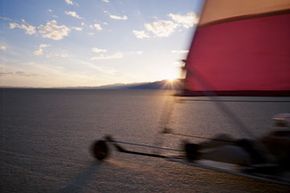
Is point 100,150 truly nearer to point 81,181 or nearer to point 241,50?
point 81,181

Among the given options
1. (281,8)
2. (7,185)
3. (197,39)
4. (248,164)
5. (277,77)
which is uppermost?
(281,8)

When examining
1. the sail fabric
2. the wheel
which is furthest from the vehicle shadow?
the sail fabric

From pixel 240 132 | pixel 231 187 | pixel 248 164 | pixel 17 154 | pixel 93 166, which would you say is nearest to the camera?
pixel 248 164

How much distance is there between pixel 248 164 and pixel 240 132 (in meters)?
8.89

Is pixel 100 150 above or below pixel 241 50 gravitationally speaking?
below

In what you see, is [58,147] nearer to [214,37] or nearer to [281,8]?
[214,37]

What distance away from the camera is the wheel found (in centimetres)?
844

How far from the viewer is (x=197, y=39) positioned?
7.14 m

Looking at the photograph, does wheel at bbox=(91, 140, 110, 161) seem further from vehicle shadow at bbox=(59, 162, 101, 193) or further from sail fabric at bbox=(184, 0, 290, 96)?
sail fabric at bbox=(184, 0, 290, 96)

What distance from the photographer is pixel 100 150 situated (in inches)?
333

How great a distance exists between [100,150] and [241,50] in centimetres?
375

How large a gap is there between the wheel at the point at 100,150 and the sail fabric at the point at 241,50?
8.02ft

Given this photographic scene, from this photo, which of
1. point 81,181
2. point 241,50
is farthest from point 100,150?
point 241,50

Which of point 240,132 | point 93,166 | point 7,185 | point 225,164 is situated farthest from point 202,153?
point 240,132
